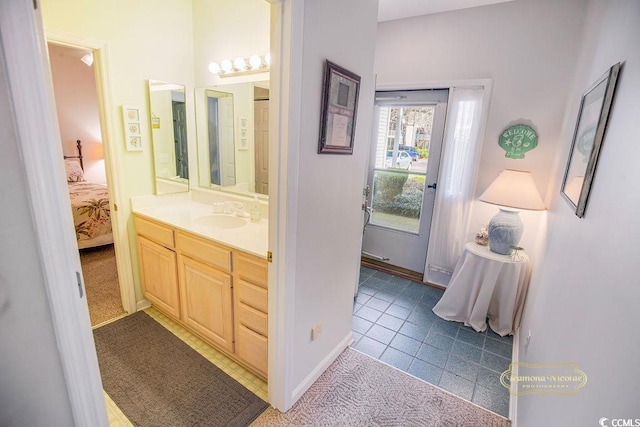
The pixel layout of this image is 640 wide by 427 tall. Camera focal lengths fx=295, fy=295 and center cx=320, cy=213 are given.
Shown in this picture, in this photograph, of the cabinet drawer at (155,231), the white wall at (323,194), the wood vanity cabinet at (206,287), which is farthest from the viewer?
the cabinet drawer at (155,231)

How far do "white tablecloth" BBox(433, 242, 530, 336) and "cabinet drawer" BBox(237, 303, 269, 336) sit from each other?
1722 millimetres

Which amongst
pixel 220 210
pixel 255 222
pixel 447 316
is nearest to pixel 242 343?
pixel 255 222

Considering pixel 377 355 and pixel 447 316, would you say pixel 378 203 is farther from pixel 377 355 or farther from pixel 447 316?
pixel 377 355

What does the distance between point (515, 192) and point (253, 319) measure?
2.14m

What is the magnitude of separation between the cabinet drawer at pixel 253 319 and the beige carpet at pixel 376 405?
1.46 ft

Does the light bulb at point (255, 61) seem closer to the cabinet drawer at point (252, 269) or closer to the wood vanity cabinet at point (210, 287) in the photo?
the wood vanity cabinet at point (210, 287)

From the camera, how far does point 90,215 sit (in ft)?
11.5

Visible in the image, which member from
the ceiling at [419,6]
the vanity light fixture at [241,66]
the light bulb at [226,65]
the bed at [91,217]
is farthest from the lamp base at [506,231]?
the bed at [91,217]

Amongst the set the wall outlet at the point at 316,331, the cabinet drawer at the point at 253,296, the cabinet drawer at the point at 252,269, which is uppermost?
the cabinet drawer at the point at 252,269

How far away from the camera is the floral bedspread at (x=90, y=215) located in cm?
343

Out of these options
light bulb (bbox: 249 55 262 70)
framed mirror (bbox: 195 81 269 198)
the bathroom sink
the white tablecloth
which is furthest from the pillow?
the white tablecloth

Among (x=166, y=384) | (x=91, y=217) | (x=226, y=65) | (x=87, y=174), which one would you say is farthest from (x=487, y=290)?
(x=87, y=174)

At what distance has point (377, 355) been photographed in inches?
84.2

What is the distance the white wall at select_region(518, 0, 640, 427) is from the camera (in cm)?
66
